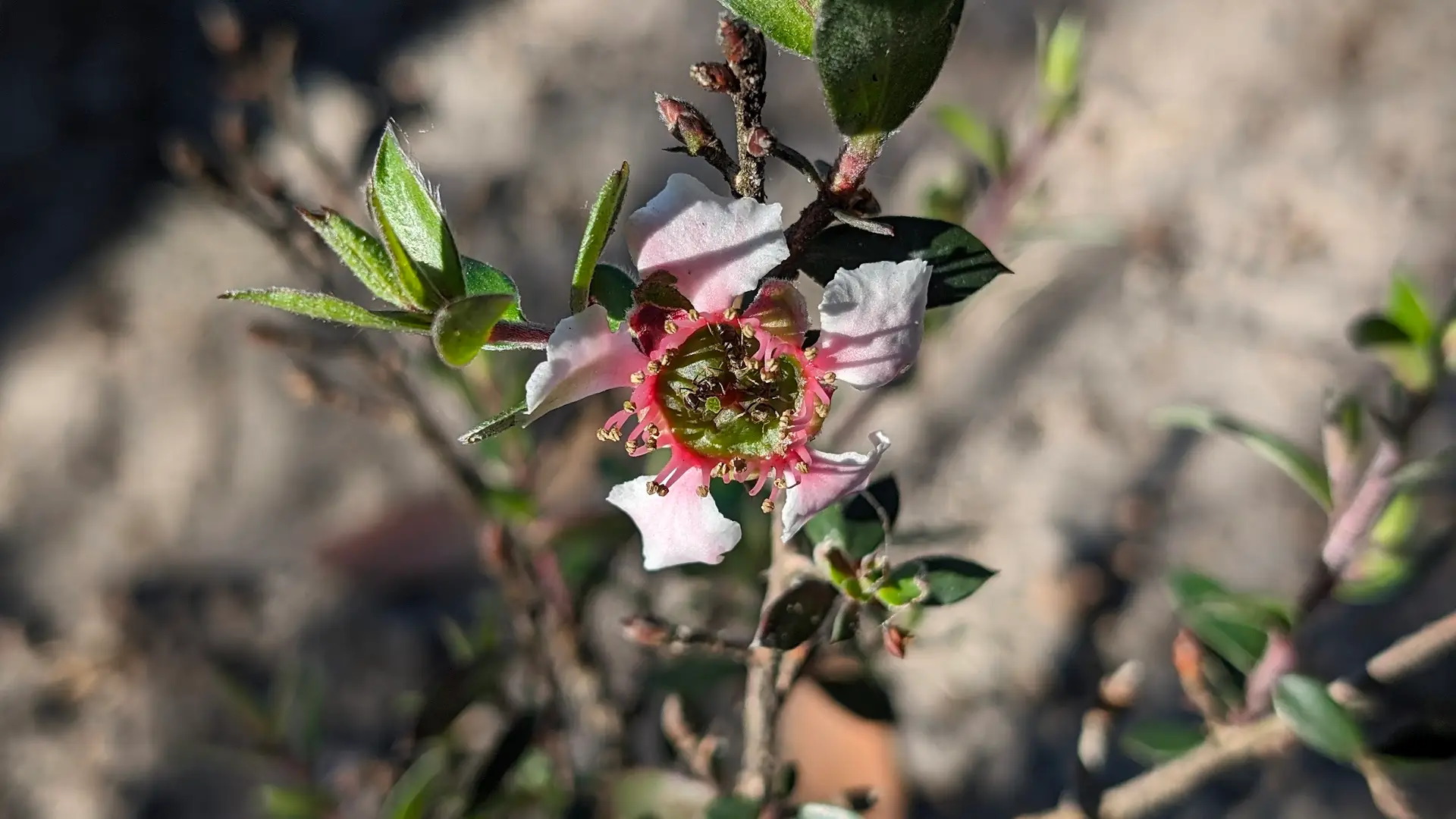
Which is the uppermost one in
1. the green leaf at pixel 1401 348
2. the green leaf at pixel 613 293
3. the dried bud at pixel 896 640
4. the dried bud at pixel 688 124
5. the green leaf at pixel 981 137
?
the dried bud at pixel 688 124

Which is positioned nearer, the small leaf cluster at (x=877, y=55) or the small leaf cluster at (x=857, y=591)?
the small leaf cluster at (x=877, y=55)

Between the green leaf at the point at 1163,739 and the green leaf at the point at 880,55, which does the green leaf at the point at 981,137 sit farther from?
the green leaf at the point at 880,55

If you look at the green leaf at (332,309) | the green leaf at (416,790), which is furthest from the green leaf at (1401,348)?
the green leaf at (416,790)

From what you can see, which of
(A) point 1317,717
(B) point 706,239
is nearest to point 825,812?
(A) point 1317,717

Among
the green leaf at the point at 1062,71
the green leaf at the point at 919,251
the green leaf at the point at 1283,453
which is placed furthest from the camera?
the green leaf at the point at 1062,71

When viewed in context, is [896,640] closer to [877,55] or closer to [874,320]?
[874,320]

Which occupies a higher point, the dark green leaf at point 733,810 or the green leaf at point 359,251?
the green leaf at point 359,251
